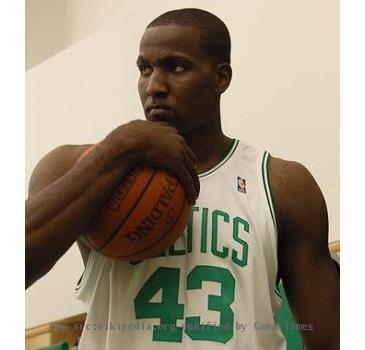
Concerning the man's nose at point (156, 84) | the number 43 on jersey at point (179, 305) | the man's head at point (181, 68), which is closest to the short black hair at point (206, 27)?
the man's head at point (181, 68)

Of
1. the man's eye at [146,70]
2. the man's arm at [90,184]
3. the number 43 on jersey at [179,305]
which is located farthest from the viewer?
the man's eye at [146,70]

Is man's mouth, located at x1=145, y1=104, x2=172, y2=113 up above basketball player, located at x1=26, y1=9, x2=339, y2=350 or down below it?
above

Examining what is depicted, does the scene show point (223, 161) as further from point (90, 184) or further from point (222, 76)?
point (90, 184)

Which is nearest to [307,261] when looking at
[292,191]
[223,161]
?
[292,191]

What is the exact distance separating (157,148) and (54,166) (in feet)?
0.69

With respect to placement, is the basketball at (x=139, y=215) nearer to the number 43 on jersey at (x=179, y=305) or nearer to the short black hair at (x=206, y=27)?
the number 43 on jersey at (x=179, y=305)

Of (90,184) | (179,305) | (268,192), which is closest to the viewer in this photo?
(90,184)

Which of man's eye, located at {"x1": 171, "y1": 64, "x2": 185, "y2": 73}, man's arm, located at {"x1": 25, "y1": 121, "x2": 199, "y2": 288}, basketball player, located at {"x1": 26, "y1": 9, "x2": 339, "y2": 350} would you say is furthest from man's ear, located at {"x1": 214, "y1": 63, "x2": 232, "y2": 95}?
man's arm, located at {"x1": 25, "y1": 121, "x2": 199, "y2": 288}

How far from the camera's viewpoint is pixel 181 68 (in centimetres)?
127

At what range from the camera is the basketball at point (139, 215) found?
1.09 metres

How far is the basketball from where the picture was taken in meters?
1.09

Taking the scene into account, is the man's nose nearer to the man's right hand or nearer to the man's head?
the man's head
